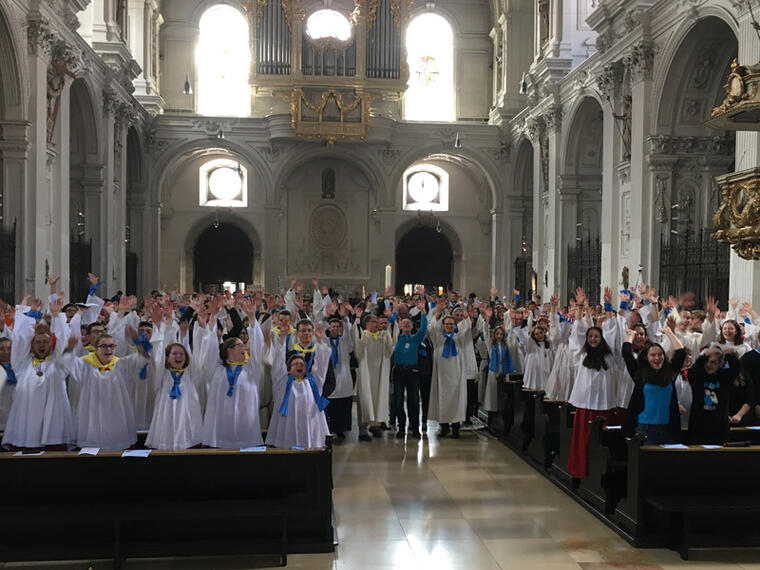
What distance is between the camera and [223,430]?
7285 mm

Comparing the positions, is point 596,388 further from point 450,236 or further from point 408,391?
point 450,236

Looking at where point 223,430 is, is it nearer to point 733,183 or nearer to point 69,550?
point 69,550

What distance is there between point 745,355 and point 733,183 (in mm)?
2075

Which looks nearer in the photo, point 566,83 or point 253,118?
point 566,83

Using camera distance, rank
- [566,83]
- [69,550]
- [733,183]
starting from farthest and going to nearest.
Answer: [566,83] → [733,183] → [69,550]

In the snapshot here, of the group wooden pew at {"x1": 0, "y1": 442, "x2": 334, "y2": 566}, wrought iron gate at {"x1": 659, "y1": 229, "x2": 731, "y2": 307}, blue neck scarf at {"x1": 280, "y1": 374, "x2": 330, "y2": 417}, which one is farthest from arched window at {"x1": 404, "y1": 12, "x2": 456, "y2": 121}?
wooden pew at {"x1": 0, "y1": 442, "x2": 334, "y2": 566}

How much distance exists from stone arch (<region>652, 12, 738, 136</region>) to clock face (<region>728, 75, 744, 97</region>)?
22.4ft

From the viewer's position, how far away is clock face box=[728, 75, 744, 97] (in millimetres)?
7961

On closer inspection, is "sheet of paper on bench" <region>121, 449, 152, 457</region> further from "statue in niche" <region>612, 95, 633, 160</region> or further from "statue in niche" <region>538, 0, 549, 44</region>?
"statue in niche" <region>538, 0, 549, 44</region>

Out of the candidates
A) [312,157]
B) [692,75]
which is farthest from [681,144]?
[312,157]

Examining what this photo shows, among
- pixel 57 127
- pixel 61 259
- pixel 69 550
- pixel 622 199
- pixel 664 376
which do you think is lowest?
pixel 69 550

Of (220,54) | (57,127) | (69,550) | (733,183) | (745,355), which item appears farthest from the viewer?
(220,54)

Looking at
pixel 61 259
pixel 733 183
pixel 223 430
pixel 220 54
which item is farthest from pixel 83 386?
pixel 220 54

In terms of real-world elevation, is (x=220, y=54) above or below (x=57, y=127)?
above
